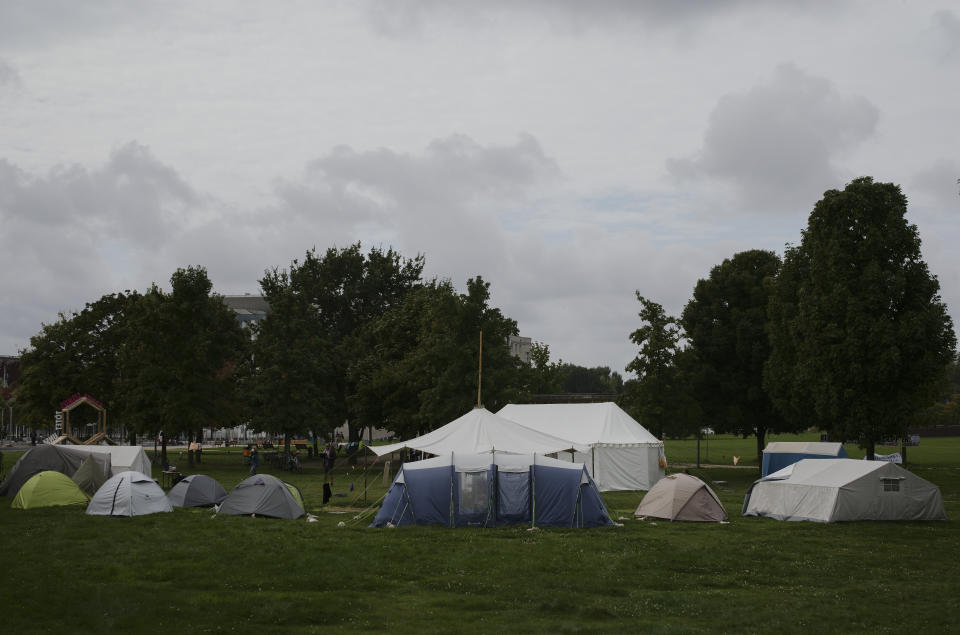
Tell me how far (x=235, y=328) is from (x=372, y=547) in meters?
40.0

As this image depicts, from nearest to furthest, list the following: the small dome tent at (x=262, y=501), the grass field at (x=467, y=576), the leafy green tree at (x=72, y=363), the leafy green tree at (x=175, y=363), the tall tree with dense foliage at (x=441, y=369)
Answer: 1. the grass field at (x=467, y=576)
2. the small dome tent at (x=262, y=501)
3. the tall tree with dense foliage at (x=441, y=369)
4. the leafy green tree at (x=175, y=363)
5. the leafy green tree at (x=72, y=363)

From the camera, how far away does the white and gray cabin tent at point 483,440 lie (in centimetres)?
2956

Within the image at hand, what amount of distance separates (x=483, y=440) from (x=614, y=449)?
11539 millimetres

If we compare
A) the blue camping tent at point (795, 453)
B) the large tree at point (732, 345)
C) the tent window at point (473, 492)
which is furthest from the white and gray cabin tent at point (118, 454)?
the large tree at point (732, 345)

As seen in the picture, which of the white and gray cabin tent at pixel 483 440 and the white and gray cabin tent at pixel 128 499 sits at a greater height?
the white and gray cabin tent at pixel 483 440

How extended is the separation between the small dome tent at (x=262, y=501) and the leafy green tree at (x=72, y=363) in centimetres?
3270

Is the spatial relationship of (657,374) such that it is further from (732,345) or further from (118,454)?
(118,454)

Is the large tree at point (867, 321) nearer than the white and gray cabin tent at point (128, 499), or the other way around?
the white and gray cabin tent at point (128, 499)

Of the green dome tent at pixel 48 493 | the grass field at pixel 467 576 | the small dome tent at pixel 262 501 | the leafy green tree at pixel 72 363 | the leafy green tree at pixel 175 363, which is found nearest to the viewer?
the grass field at pixel 467 576

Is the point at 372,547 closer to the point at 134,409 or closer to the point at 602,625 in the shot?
the point at 602,625

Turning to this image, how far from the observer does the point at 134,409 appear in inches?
1996

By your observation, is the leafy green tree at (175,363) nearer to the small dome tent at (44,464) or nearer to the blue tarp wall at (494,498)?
the small dome tent at (44,464)

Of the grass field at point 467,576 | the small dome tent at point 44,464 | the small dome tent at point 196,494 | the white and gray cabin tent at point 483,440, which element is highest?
the white and gray cabin tent at point 483,440

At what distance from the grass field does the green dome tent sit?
2366 millimetres
